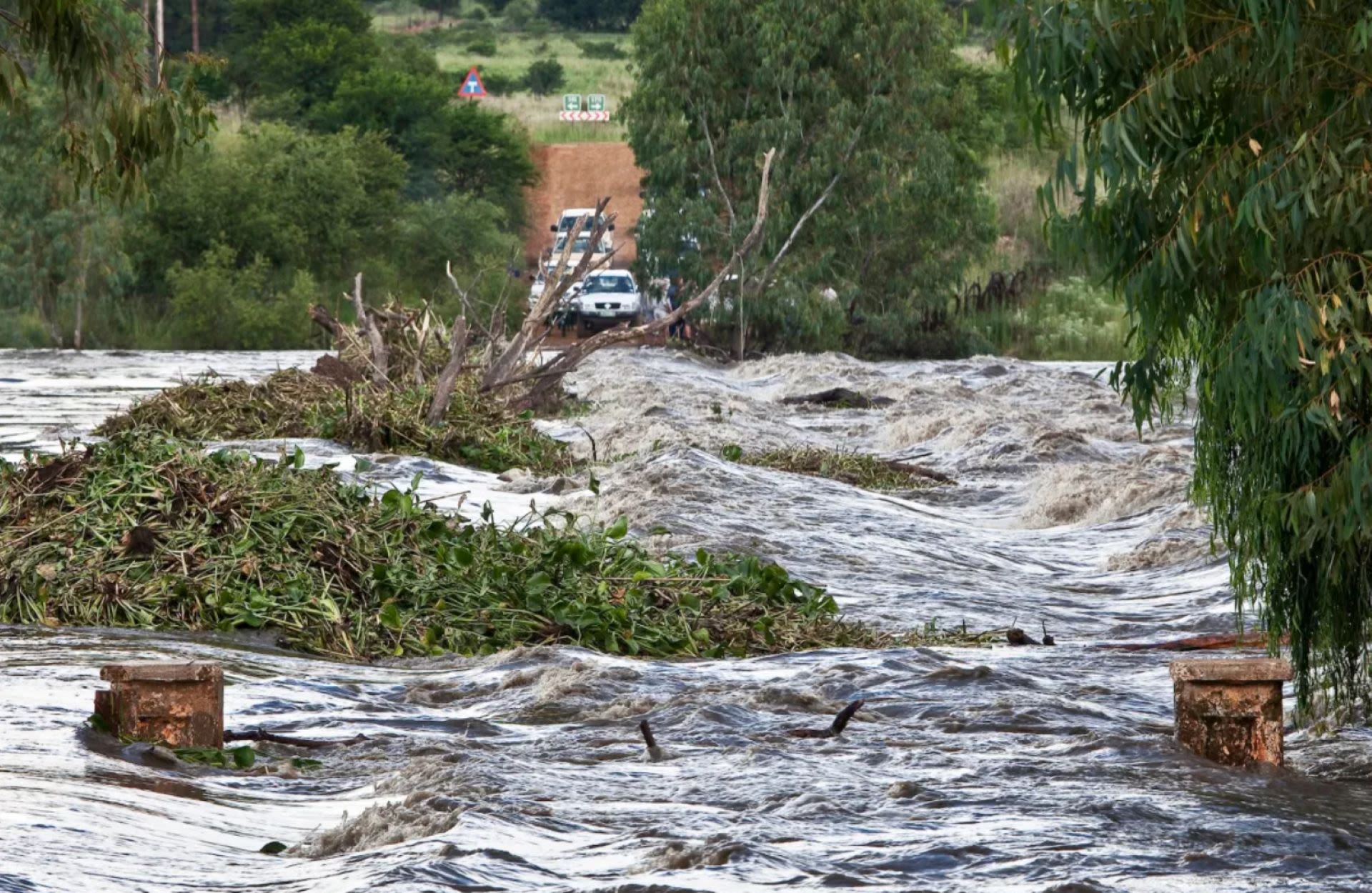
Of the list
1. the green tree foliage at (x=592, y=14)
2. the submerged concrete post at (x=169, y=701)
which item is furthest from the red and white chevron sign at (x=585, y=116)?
the submerged concrete post at (x=169, y=701)

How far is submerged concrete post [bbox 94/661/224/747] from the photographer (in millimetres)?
7535

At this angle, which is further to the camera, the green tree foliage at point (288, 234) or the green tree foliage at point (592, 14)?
the green tree foliage at point (592, 14)

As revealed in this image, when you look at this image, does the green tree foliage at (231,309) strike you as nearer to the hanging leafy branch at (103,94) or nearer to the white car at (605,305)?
the white car at (605,305)

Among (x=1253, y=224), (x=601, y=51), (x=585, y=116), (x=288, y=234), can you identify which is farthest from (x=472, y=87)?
(x=1253, y=224)

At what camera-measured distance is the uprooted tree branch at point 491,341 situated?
19406 mm

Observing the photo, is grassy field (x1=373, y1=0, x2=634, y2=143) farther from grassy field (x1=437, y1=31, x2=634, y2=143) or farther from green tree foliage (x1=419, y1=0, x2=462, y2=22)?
green tree foliage (x1=419, y1=0, x2=462, y2=22)

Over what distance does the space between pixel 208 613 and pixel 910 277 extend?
3318cm

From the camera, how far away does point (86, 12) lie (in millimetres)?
9531

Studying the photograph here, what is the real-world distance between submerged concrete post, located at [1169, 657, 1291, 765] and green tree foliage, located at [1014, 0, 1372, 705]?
0.51 m

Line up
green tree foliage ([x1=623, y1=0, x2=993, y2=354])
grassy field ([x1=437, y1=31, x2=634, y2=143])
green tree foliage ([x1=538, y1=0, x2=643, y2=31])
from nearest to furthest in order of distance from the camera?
1. green tree foliage ([x1=623, y1=0, x2=993, y2=354])
2. grassy field ([x1=437, y1=31, x2=634, y2=143])
3. green tree foliage ([x1=538, y1=0, x2=643, y2=31])

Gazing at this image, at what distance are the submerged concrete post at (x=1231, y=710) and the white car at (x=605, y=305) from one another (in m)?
37.0

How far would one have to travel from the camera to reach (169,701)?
7.55 m

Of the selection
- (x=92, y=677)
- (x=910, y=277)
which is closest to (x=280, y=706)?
(x=92, y=677)

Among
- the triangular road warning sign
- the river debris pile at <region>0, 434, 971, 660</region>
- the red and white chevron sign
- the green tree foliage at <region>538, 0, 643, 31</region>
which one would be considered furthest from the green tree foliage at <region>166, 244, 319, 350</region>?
the green tree foliage at <region>538, 0, 643, 31</region>
